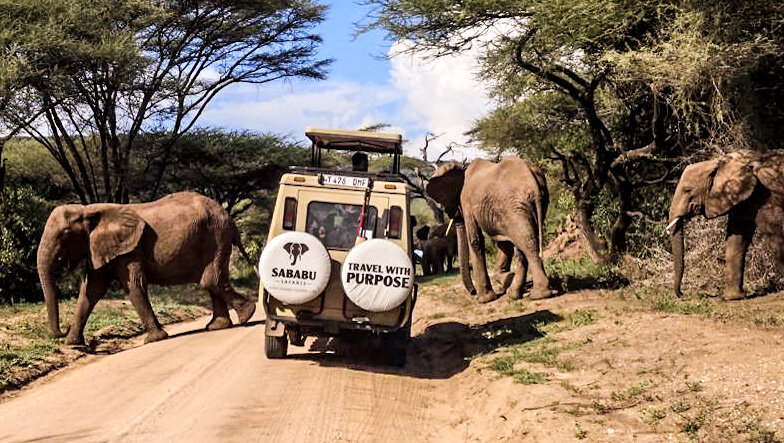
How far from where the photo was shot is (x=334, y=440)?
6.95 meters

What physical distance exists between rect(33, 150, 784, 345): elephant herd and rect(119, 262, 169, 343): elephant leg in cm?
2

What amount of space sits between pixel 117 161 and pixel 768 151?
61.7 feet

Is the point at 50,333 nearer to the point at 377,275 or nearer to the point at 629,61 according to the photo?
the point at 377,275

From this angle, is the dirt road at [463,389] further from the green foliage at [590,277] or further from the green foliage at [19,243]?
the green foliage at [19,243]

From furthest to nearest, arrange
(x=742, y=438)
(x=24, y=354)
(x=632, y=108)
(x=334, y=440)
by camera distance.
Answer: (x=632, y=108) → (x=24, y=354) → (x=334, y=440) → (x=742, y=438)

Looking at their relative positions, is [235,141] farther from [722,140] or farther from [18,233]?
[722,140]

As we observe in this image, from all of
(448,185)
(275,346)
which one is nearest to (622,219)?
(448,185)

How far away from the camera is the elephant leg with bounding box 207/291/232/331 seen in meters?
14.7

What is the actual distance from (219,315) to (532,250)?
5.35 meters

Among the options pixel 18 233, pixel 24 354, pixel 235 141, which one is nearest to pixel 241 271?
pixel 235 141

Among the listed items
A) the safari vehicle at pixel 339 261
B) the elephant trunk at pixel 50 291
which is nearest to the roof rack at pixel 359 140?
the safari vehicle at pixel 339 261

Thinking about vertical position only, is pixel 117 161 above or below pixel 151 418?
above

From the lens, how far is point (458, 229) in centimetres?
1667

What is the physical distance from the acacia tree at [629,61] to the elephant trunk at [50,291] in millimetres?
7328
